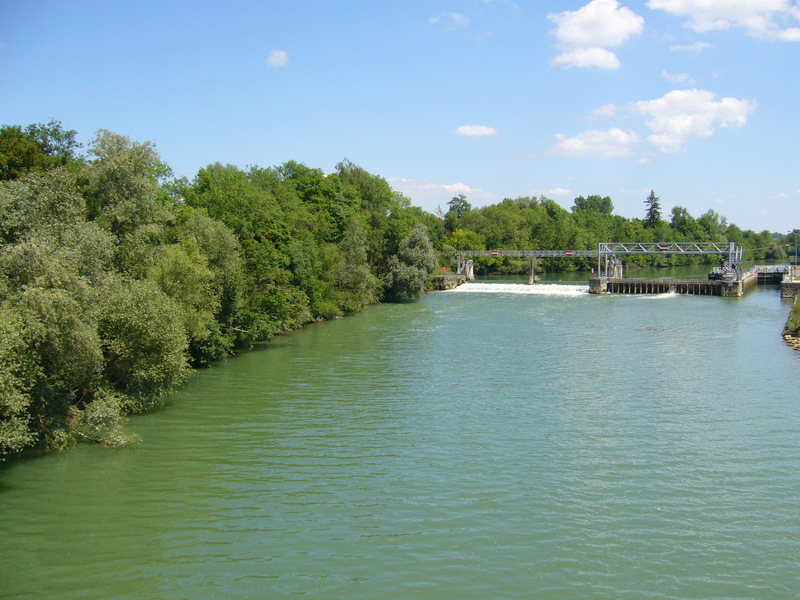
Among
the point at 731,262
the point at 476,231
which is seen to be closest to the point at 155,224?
the point at 731,262

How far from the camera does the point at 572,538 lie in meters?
15.4

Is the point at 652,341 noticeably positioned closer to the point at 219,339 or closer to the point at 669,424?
the point at 669,424

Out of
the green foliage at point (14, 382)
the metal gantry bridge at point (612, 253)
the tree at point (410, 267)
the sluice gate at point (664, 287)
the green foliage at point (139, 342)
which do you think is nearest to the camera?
the green foliage at point (14, 382)

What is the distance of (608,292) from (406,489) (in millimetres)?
67562

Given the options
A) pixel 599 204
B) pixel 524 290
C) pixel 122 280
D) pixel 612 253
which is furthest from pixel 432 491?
pixel 599 204

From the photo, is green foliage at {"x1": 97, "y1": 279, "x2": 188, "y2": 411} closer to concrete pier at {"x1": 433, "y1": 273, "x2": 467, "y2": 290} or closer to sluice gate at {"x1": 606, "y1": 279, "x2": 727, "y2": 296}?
concrete pier at {"x1": 433, "y1": 273, "x2": 467, "y2": 290}

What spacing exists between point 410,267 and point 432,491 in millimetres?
54196

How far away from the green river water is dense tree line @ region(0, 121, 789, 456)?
78.9 inches

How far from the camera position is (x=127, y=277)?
29.1 m

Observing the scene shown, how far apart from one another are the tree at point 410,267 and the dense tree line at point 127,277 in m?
3.69

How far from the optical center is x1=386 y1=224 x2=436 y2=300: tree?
71.1 m

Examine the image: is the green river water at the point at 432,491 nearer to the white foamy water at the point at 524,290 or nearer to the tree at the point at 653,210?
the white foamy water at the point at 524,290

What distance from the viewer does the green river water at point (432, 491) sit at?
13797 millimetres

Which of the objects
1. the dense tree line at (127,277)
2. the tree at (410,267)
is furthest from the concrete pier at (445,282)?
the dense tree line at (127,277)
